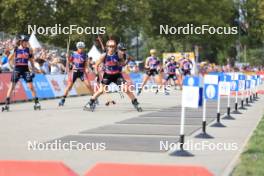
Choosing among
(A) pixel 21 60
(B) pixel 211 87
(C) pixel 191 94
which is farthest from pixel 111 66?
(C) pixel 191 94

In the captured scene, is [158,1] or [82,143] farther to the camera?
[158,1]

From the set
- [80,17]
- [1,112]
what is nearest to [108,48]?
[1,112]

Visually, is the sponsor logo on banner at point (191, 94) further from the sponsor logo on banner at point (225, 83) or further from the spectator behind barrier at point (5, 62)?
the spectator behind barrier at point (5, 62)

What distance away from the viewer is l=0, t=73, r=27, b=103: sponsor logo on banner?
20.5m

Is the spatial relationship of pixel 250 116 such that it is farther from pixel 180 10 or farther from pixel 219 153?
pixel 180 10

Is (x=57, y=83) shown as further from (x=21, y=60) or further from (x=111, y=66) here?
(x=111, y=66)

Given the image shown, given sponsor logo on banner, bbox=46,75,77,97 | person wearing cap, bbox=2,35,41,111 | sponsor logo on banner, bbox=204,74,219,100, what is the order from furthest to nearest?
sponsor logo on banner, bbox=46,75,77,97, person wearing cap, bbox=2,35,41,111, sponsor logo on banner, bbox=204,74,219,100

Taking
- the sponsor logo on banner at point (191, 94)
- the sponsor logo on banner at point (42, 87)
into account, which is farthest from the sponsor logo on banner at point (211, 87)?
the sponsor logo on banner at point (42, 87)

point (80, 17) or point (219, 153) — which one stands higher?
point (80, 17)

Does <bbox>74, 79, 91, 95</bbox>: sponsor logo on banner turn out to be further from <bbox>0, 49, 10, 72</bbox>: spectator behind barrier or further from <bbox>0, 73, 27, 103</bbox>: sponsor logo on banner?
<bbox>0, 73, 27, 103</bbox>: sponsor logo on banner

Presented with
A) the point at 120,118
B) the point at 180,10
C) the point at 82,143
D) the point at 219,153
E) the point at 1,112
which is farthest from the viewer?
the point at 180,10

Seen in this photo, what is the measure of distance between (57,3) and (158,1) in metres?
16.3

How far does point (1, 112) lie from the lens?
17016 mm

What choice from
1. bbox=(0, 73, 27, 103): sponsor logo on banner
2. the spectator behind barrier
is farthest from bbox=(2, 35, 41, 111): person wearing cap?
the spectator behind barrier
